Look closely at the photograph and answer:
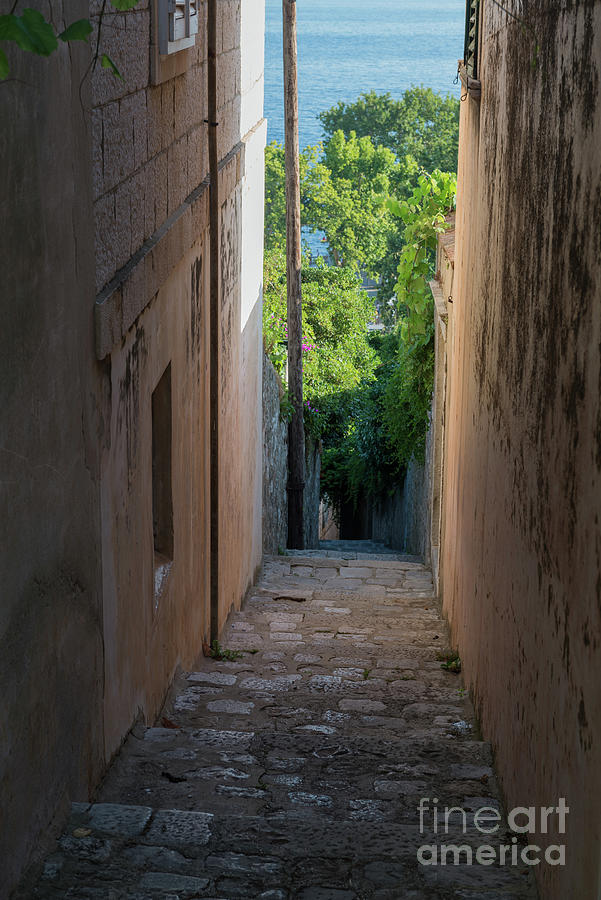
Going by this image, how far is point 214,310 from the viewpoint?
6.87 m

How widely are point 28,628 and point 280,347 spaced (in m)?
13.9

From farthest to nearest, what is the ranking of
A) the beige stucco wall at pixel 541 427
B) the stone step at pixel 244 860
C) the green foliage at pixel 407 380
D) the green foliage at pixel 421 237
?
the green foliage at pixel 407 380
the green foliage at pixel 421 237
the stone step at pixel 244 860
the beige stucco wall at pixel 541 427

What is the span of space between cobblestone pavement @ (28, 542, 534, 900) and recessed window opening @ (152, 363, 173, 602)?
0.76 metres

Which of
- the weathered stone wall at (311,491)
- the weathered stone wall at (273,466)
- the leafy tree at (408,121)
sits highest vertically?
the leafy tree at (408,121)

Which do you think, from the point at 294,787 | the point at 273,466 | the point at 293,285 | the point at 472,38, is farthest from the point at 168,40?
the point at 293,285

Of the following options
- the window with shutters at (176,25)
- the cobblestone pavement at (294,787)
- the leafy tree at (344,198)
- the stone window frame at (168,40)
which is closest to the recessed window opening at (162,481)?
the cobblestone pavement at (294,787)

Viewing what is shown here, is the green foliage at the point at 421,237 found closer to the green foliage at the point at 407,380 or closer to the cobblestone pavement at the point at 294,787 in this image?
the green foliage at the point at 407,380

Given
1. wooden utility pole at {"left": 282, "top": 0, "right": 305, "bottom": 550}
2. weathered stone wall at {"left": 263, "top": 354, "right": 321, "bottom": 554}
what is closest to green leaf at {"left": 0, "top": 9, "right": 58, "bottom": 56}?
weathered stone wall at {"left": 263, "top": 354, "right": 321, "bottom": 554}

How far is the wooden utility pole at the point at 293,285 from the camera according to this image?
1312 cm

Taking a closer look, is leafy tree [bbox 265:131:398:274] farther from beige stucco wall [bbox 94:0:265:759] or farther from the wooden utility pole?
beige stucco wall [bbox 94:0:265:759]

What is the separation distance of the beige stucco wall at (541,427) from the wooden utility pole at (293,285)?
24.9ft

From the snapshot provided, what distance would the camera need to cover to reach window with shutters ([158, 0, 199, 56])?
4980 millimetres

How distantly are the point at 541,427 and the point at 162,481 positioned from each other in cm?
257

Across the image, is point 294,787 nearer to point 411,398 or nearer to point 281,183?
point 411,398
